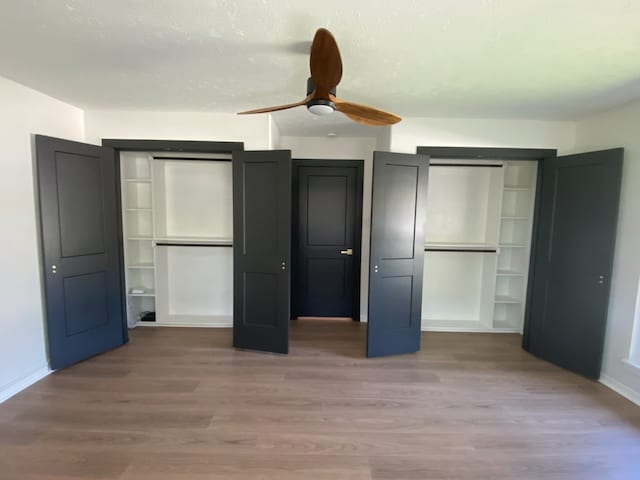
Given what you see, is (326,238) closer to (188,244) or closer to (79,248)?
(188,244)

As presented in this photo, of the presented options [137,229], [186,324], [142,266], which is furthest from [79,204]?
[186,324]

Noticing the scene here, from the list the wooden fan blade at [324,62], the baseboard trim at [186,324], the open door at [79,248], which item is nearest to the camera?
the wooden fan blade at [324,62]

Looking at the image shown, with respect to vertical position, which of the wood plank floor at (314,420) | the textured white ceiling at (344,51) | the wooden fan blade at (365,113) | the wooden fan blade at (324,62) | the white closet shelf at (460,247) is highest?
the textured white ceiling at (344,51)

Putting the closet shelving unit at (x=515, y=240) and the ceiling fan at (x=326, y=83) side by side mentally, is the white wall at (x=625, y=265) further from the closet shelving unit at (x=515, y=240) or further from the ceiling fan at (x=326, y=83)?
the ceiling fan at (x=326, y=83)

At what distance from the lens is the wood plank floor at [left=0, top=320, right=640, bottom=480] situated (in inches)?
68.6

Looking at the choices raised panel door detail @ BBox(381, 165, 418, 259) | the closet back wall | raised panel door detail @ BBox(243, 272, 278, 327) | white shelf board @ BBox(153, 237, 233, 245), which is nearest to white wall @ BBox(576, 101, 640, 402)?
the closet back wall

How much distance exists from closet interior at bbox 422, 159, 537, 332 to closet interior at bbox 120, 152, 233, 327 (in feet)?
8.63

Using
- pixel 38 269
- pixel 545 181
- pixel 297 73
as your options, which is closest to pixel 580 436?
pixel 545 181

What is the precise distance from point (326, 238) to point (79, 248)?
2708mm

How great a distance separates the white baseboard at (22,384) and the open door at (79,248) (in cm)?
8

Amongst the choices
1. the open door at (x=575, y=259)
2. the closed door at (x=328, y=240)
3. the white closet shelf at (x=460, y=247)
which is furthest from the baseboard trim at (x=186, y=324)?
the open door at (x=575, y=259)

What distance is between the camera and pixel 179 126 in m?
3.06

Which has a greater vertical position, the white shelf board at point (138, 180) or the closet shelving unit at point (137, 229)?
the white shelf board at point (138, 180)

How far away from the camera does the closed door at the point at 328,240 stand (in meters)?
3.97
